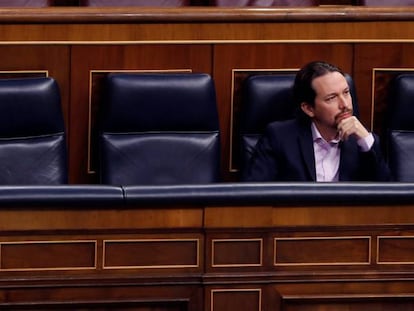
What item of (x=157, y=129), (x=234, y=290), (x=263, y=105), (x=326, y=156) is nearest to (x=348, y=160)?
(x=326, y=156)

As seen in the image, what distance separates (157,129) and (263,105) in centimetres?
13

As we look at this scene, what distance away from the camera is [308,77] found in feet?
4.25

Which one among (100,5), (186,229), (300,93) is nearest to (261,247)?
(186,229)

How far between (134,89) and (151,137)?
6cm

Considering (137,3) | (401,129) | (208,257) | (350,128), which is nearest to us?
(208,257)

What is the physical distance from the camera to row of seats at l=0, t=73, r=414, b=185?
130cm

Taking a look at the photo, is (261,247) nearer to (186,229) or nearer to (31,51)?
(186,229)

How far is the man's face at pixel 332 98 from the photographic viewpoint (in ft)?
4.21

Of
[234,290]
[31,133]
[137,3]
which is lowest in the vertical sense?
[234,290]

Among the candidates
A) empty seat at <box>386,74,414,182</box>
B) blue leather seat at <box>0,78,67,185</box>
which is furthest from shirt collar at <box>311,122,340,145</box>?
blue leather seat at <box>0,78,67,185</box>

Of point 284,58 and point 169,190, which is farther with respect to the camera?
point 284,58

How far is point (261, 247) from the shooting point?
0.99 meters

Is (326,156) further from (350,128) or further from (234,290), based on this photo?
(234,290)

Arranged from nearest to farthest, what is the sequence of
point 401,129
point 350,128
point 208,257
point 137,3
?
point 208,257 < point 350,128 < point 401,129 < point 137,3
